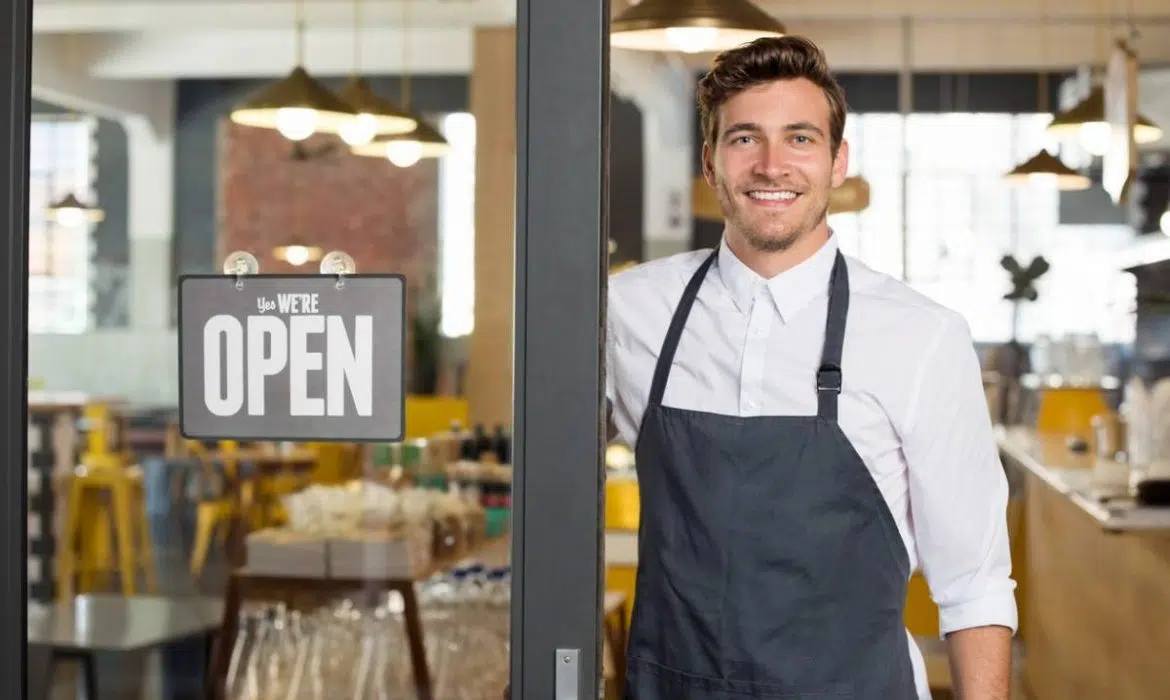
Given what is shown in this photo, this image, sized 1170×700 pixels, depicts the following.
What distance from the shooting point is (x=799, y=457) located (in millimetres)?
1910

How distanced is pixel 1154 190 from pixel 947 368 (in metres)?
6.24

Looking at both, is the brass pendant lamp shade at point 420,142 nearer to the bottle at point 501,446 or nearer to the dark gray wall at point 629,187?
the bottle at point 501,446

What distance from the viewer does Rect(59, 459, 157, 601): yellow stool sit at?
187 inches

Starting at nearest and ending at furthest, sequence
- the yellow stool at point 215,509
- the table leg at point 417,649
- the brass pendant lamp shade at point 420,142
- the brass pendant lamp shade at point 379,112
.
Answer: the table leg at point 417,649 → the brass pendant lamp shade at point 379,112 → the brass pendant lamp shade at point 420,142 → the yellow stool at point 215,509

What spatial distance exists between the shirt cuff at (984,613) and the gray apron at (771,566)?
78mm

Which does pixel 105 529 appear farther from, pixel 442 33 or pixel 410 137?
pixel 442 33

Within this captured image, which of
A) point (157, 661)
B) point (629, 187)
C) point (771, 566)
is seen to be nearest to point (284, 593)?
point (157, 661)

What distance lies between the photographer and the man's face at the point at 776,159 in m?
1.88

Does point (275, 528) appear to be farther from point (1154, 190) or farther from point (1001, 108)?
point (1001, 108)

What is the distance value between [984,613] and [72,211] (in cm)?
286

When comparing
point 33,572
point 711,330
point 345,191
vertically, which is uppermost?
point 345,191

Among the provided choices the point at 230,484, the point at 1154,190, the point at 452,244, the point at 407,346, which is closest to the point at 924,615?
the point at 452,244

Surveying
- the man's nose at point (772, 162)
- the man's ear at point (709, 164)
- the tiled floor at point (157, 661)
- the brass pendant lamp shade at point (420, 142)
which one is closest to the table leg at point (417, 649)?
the tiled floor at point (157, 661)

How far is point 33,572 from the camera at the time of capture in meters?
1.86
